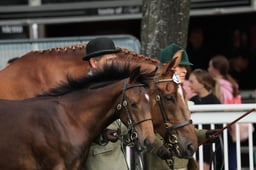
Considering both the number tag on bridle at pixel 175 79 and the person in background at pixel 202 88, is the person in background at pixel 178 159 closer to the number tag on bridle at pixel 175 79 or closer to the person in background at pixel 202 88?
the number tag on bridle at pixel 175 79

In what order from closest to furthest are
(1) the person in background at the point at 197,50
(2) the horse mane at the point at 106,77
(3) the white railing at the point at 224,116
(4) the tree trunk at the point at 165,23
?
(2) the horse mane at the point at 106,77 < (3) the white railing at the point at 224,116 < (4) the tree trunk at the point at 165,23 < (1) the person in background at the point at 197,50

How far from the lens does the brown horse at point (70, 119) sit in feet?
15.3

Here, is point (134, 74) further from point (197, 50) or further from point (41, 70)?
point (197, 50)

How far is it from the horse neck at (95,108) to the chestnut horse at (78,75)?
23 centimetres

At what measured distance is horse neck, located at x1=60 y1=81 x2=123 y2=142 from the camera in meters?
4.83

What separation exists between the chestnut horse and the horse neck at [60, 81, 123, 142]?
0.23 meters

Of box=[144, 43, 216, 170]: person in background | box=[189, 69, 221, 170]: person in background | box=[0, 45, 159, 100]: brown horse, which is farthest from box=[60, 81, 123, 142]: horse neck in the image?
box=[189, 69, 221, 170]: person in background

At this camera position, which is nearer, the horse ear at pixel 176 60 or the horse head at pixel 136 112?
the horse head at pixel 136 112

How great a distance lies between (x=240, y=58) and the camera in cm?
1063

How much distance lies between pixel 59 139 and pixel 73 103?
30cm

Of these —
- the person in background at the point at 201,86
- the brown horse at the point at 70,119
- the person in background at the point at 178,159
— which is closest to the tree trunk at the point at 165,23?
the person in background at the point at 201,86

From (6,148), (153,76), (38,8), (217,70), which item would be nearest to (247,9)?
(217,70)

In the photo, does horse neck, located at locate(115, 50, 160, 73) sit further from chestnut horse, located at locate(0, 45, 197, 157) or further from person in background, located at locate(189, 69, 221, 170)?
person in background, located at locate(189, 69, 221, 170)

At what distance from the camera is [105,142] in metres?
5.00
